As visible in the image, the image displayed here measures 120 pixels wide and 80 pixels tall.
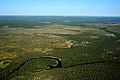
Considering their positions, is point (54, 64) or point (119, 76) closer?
point (119, 76)

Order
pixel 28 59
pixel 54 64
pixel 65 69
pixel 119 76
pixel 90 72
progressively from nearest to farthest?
pixel 119 76
pixel 90 72
pixel 65 69
pixel 54 64
pixel 28 59

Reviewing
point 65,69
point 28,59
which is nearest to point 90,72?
point 65,69

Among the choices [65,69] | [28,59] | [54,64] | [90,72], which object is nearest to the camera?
[90,72]

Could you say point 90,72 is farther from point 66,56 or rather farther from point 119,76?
point 66,56

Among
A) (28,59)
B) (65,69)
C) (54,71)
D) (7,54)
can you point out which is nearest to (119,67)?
(65,69)

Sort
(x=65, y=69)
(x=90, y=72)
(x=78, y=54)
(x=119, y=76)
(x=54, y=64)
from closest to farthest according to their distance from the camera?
(x=119, y=76) < (x=90, y=72) < (x=65, y=69) < (x=54, y=64) < (x=78, y=54)

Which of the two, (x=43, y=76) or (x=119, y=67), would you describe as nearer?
(x=43, y=76)

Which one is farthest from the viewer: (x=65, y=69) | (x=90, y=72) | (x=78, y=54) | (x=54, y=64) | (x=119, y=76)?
(x=78, y=54)

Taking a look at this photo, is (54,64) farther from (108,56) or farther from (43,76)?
(108,56)
